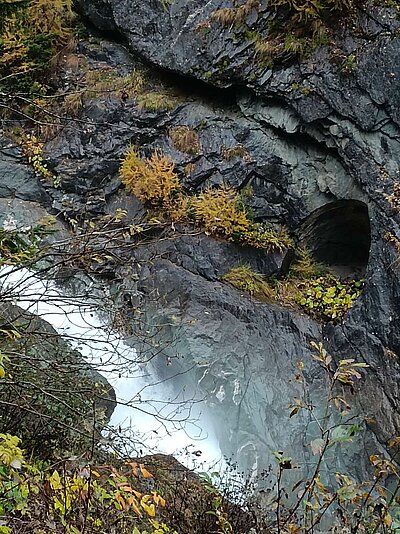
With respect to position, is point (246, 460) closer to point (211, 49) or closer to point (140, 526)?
point (140, 526)

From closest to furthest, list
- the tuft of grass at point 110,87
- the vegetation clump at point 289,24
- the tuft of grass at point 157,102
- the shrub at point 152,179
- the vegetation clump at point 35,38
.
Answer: the vegetation clump at point 289,24, the shrub at point 152,179, the tuft of grass at point 157,102, the tuft of grass at point 110,87, the vegetation clump at point 35,38

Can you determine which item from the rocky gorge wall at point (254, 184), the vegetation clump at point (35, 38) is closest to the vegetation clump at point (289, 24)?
the rocky gorge wall at point (254, 184)

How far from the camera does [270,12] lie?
653 centimetres

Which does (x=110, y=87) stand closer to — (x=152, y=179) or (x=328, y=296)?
(x=152, y=179)

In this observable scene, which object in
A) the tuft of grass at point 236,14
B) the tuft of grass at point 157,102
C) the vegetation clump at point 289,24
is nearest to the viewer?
the vegetation clump at point 289,24

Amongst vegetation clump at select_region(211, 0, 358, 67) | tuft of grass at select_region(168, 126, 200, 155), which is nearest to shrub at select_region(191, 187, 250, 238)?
tuft of grass at select_region(168, 126, 200, 155)

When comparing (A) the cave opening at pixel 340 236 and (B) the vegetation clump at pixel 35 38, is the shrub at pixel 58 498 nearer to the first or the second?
(A) the cave opening at pixel 340 236

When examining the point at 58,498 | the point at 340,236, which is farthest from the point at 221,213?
the point at 58,498

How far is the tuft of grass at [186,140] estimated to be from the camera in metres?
7.19

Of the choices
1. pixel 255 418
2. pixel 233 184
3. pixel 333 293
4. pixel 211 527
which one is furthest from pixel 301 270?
pixel 211 527

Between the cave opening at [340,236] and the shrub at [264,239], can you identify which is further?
the cave opening at [340,236]

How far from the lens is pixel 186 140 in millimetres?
7219

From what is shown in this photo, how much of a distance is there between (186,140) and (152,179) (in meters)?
0.79

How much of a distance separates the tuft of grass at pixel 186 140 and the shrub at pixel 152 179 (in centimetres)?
27
